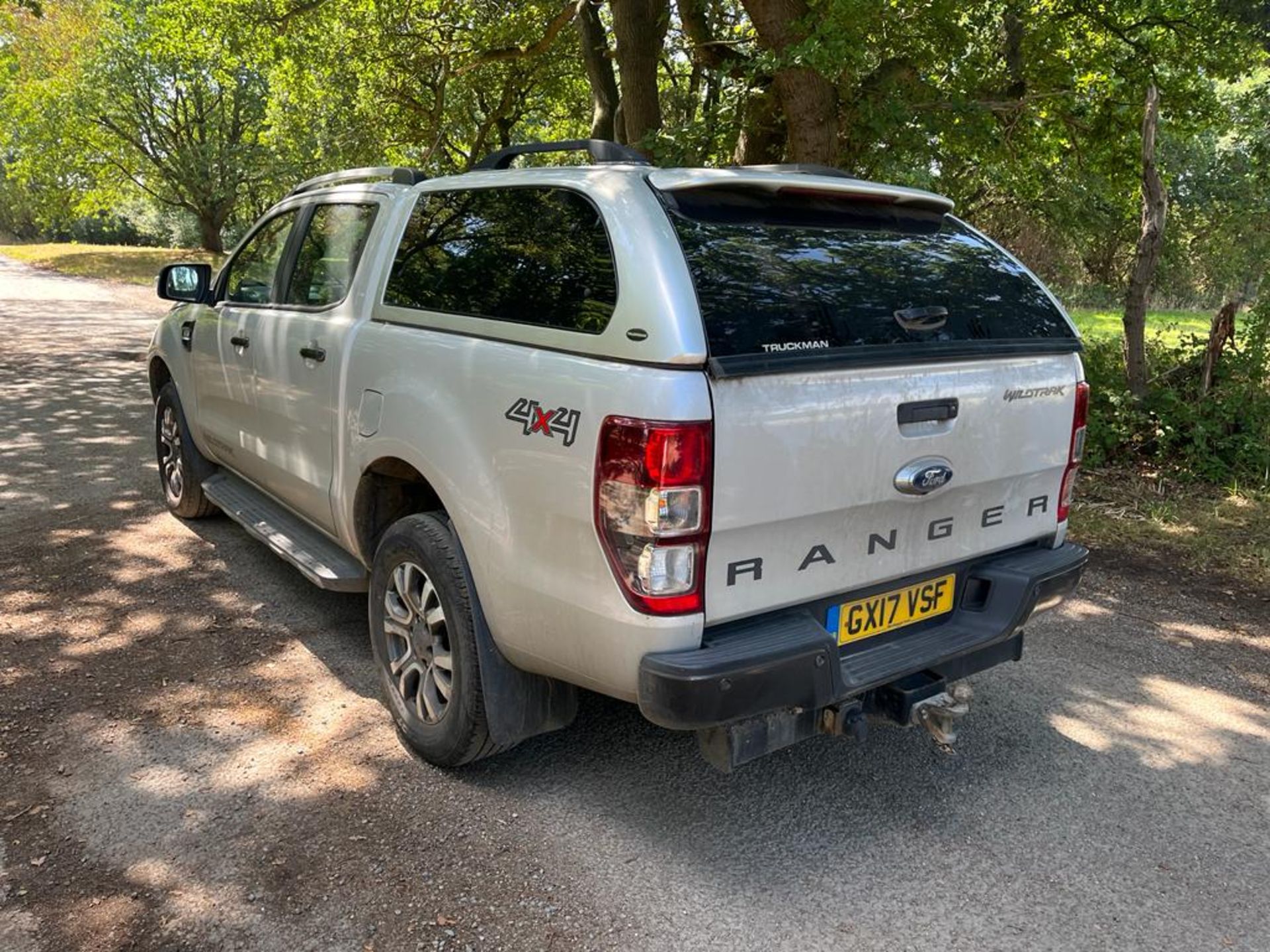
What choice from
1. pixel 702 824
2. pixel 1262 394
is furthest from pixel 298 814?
pixel 1262 394

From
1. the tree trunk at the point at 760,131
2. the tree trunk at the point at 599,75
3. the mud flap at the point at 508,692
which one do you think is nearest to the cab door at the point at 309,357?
the mud flap at the point at 508,692

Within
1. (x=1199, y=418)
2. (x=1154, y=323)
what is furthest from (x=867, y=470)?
(x=1154, y=323)

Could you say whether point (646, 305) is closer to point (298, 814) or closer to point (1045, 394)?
point (1045, 394)

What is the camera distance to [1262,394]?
7.05 meters

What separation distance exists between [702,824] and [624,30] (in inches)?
357

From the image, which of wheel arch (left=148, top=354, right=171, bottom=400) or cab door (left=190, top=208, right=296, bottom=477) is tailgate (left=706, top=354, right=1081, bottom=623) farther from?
wheel arch (left=148, top=354, right=171, bottom=400)

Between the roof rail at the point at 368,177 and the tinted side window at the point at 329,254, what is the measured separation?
0.53ft

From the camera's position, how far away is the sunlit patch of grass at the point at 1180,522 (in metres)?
5.44

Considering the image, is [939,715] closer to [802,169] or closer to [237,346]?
[802,169]

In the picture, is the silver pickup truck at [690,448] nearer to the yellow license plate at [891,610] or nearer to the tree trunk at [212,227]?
the yellow license plate at [891,610]

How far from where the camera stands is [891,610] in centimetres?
284

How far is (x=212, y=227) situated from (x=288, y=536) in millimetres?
31728

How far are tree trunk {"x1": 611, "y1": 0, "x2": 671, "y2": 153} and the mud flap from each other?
788 centimetres

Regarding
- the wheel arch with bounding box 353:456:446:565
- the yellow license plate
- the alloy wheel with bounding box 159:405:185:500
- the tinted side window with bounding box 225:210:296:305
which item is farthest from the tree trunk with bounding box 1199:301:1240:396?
the alloy wheel with bounding box 159:405:185:500
